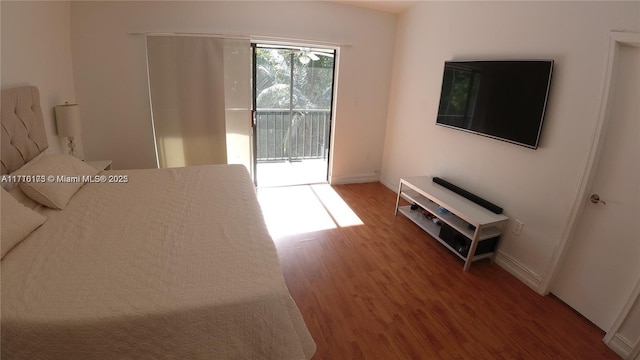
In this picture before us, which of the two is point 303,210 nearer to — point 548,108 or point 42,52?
point 548,108

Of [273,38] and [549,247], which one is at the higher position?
[273,38]

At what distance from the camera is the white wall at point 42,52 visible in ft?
6.83

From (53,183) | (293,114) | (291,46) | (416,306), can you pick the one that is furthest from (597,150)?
(293,114)

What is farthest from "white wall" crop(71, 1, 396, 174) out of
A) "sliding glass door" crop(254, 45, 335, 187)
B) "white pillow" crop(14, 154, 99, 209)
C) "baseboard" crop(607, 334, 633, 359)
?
"baseboard" crop(607, 334, 633, 359)

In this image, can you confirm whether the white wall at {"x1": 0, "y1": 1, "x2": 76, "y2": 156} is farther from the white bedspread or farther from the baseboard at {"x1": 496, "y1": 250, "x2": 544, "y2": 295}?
the baseboard at {"x1": 496, "y1": 250, "x2": 544, "y2": 295}

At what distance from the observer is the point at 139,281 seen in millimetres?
1289

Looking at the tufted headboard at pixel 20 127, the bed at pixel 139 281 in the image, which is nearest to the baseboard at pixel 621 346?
the bed at pixel 139 281

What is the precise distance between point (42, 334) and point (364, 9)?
4.19 metres

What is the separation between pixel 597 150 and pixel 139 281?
2.78m

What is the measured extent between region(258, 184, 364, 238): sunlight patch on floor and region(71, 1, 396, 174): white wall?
2.86ft

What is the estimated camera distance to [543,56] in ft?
7.40

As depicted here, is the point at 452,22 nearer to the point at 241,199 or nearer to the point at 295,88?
the point at 295,88

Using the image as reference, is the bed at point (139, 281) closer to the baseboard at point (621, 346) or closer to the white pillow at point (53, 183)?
the white pillow at point (53, 183)

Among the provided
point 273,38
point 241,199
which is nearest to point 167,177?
point 241,199
